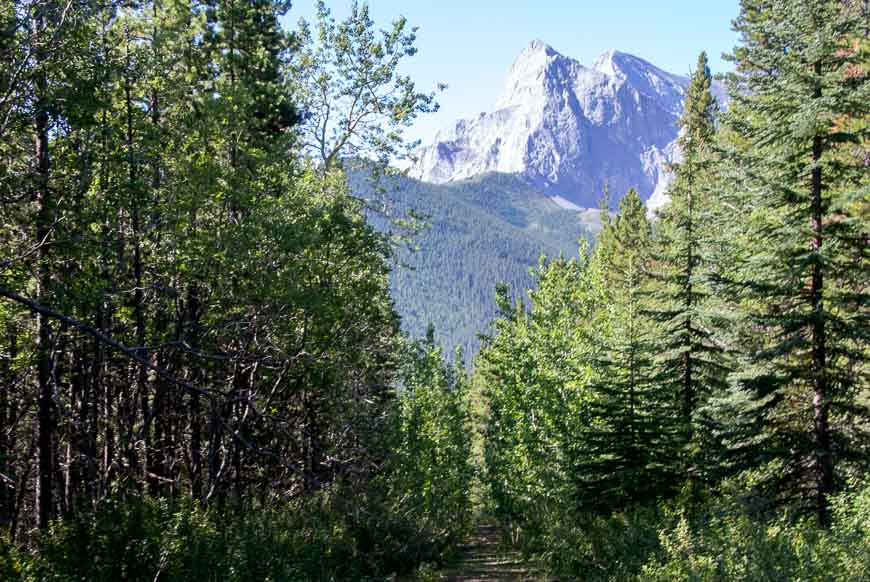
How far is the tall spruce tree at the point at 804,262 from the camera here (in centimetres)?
1423

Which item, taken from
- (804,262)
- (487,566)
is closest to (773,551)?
(804,262)

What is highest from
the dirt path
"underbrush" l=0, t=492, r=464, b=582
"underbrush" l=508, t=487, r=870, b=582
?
"underbrush" l=0, t=492, r=464, b=582

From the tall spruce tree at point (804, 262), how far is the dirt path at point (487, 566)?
347 inches

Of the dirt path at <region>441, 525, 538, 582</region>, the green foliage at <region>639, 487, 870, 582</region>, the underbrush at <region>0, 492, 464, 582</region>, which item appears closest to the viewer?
the green foliage at <region>639, 487, 870, 582</region>

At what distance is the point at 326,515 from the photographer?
15.9 metres

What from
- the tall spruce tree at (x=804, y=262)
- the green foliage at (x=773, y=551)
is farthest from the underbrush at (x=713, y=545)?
the tall spruce tree at (x=804, y=262)

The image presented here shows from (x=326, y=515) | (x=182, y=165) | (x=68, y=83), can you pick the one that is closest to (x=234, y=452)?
(x=326, y=515)

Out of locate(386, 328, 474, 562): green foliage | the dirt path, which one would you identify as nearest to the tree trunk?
locate(386, 328, 474, 562): green foliage

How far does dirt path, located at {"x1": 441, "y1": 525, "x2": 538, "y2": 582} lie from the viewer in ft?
70.6

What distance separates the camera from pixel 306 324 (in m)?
14.7

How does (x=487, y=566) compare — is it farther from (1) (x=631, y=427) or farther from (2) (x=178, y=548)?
(2) (x=178, y=548)

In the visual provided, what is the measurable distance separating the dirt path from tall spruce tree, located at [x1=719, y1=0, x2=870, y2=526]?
881 centimetres

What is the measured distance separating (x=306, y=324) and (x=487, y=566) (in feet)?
51.7

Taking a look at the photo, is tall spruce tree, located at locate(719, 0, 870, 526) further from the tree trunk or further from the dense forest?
the tree trunk
